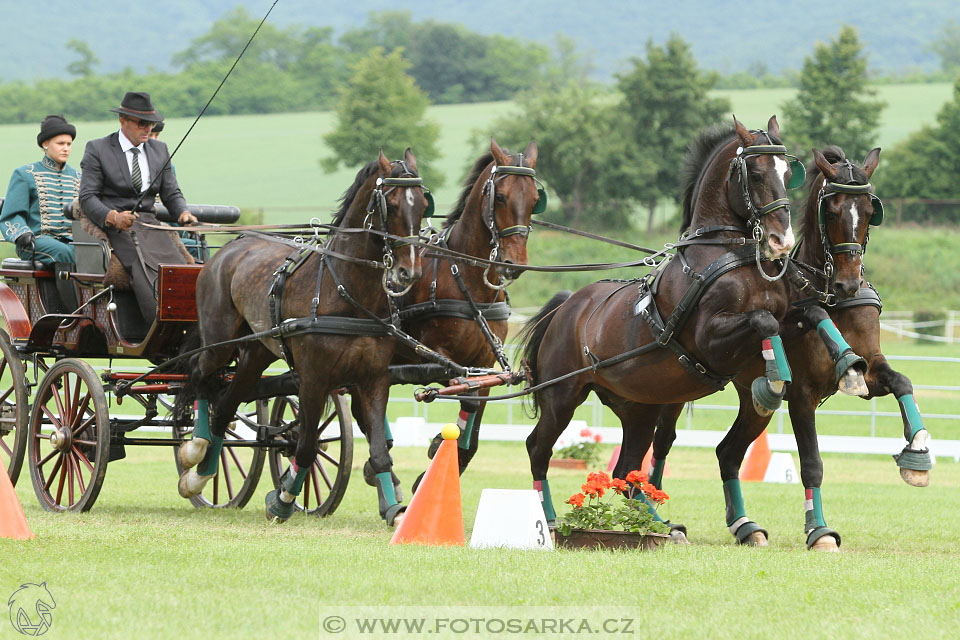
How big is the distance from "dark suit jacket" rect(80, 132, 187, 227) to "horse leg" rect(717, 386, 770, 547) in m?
4.47

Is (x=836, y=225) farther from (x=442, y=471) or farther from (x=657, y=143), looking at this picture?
(x=657, y=143)

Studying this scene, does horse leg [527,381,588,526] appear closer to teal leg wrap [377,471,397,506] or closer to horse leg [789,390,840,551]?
teal leg wrap [377,471,397,506]

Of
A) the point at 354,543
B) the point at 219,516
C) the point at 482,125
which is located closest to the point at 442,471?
the point at 354,543

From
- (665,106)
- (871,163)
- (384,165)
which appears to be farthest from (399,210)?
(665,106)

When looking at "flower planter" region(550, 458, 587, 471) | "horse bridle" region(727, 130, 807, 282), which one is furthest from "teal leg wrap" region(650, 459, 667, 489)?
"flower planter" region(550, 458, 587, 471)

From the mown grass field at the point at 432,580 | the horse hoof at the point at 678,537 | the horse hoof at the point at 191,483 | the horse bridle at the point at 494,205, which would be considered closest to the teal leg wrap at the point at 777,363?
the mown grass field at the point at 432,580

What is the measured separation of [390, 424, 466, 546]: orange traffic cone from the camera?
733cm

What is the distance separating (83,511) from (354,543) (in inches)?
109

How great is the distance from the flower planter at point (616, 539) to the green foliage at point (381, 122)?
2287 inches

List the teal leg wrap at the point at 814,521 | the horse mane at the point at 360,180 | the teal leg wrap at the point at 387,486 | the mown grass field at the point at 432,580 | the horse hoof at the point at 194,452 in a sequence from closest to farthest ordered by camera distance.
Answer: the mown grass field at the point at 432,580, the teal leg wrap at the point at 814,521, the horse mane at the point at 360,180, the teal leg wrap at the point at 387,486, the horse hoof at the point at 194,452

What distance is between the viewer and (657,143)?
57.9 meters

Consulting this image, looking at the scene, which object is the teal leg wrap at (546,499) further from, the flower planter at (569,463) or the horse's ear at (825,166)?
the flower planter at (569,463)

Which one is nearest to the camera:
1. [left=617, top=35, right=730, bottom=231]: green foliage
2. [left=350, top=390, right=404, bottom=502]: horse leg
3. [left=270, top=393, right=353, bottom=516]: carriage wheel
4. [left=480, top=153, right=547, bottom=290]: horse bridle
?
[left=350, top=390, right=404, bottom=502]: horse leg

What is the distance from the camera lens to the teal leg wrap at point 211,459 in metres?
9.70
